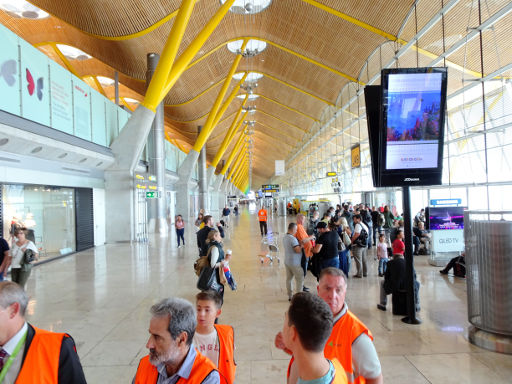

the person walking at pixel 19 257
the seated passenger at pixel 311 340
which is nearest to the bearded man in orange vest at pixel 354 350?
the seated passenger at pixel 311 340

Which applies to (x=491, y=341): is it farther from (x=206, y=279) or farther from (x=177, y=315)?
(x=177, y=315)

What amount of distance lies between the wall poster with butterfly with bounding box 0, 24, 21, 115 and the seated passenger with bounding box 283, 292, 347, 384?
1014 centimetres

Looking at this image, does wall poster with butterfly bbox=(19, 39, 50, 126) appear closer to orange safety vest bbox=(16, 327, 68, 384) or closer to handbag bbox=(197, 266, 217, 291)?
handbag bbox=(197, 266, 217, 291)

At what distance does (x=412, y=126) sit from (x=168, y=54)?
13009mm

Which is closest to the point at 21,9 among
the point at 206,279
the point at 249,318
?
the point at 206,279

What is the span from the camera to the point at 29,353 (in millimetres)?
1864

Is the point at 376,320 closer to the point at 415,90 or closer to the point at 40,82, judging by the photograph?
the point at 415,90

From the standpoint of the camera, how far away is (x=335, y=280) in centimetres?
255

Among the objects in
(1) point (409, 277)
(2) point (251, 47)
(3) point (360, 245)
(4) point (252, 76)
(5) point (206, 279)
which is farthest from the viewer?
(4) point (252, 76)

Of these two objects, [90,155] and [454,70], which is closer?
[454,70]

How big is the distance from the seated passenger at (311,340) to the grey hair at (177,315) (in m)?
0.51

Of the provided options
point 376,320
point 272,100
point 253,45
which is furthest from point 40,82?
point 272,100

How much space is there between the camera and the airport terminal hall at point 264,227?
2.29 m

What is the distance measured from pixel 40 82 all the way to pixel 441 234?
12.9m
